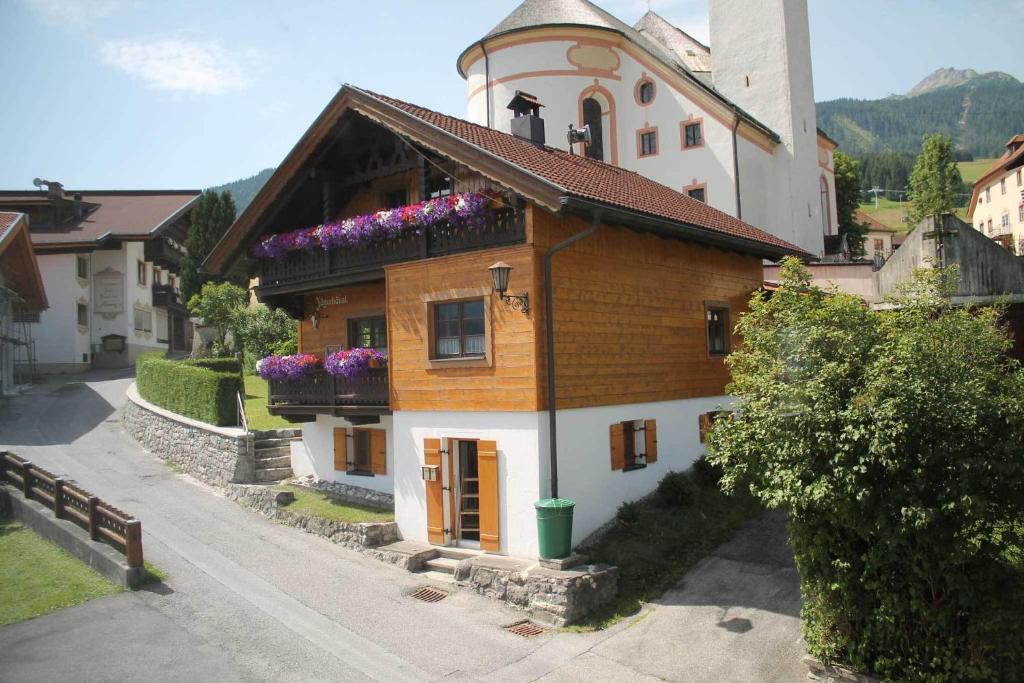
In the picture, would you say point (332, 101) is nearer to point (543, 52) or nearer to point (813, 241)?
point (543, 52)

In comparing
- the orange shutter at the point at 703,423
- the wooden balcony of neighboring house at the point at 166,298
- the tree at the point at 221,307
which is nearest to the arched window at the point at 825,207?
the orange shutter at the point at 703,423

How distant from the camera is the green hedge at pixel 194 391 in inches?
850

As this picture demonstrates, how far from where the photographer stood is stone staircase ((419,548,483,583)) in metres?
13.5

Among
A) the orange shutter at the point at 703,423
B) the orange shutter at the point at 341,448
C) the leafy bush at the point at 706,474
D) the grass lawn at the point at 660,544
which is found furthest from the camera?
the orange shutter at the point at 341,448

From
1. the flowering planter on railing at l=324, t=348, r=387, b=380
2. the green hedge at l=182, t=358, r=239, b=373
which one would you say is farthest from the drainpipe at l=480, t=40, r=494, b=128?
the flowering planter on railing at l=324, t=348, r=387, b=380

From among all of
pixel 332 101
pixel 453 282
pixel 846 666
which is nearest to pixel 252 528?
pixel 453 282

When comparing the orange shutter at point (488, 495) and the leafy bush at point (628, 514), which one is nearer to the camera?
the orange shutter at point (488, 495)

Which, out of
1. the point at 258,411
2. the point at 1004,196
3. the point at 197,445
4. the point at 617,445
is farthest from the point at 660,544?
the point at 1004,196

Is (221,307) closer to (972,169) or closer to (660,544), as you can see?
(660,544)

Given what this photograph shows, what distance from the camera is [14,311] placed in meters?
33.8

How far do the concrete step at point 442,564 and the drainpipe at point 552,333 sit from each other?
2309 mm

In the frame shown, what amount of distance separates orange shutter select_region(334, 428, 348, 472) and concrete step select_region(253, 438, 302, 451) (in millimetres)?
2578

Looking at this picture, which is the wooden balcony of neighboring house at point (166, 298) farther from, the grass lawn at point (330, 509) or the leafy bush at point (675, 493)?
the leafy bush at point (675, 493)

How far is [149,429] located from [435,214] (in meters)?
14.1
